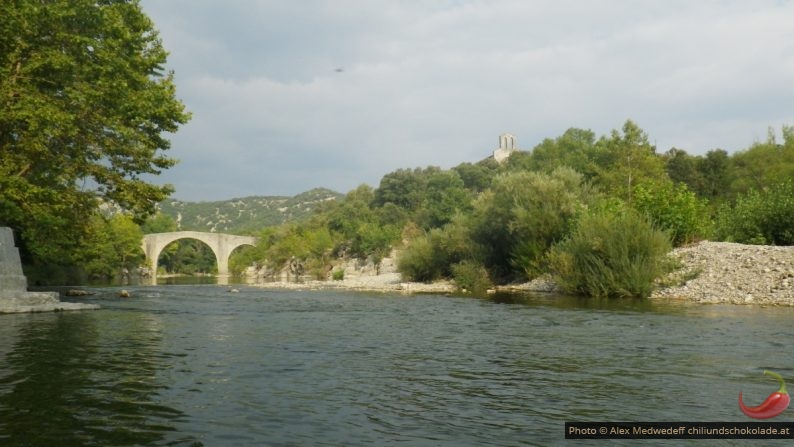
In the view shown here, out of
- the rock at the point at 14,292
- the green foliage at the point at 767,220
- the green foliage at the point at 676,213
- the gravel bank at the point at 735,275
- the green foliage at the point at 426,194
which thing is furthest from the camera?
the green foliage at the point at 426,194

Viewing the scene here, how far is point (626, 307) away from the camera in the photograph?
20797 millimetres

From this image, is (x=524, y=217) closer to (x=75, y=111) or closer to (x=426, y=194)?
(x=75, y=111)

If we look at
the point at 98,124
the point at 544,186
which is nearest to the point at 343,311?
the point at 98,124

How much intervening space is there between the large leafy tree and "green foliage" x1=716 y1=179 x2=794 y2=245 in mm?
30357

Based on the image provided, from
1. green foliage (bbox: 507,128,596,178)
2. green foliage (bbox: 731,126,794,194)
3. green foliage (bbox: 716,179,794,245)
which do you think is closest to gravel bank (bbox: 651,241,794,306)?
green foliage (bbox: 716,179,794,245)

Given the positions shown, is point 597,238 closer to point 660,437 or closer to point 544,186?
point 544,186

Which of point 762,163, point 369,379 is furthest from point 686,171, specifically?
point 369,379

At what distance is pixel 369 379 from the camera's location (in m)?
8.52

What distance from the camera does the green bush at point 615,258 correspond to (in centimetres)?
2597

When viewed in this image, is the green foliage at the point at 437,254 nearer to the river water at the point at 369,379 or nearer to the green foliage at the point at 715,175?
the river water at the point at 369,379

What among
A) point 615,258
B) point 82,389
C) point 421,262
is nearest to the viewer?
point 82,389

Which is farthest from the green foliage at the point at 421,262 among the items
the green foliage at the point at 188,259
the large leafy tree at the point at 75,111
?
the green foliage at the point at 188,259

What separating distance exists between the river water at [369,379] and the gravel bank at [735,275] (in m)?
7.58

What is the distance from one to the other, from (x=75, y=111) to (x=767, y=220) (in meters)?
34.1
